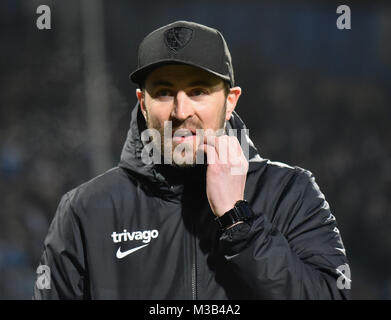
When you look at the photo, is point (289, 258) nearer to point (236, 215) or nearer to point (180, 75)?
point (236, 215)

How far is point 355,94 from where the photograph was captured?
8.55 meters

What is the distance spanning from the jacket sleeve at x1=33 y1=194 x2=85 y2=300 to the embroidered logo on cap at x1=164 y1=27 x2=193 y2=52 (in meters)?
0.60

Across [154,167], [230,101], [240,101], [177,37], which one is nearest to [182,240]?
[154,167]

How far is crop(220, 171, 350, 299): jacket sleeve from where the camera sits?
1.83 metres

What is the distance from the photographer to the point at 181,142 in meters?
2.01

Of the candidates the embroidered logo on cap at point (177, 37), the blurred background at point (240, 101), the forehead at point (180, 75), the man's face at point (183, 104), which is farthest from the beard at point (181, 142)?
the blurred background at point (240, 101)

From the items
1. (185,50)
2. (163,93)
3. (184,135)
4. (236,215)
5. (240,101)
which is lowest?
(240,101)

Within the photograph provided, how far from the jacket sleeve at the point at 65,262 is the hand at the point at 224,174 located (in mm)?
457

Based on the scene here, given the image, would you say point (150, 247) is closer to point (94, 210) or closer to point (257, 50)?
point (94, 210)

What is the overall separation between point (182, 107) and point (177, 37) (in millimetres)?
220

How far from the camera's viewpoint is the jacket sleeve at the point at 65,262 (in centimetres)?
203

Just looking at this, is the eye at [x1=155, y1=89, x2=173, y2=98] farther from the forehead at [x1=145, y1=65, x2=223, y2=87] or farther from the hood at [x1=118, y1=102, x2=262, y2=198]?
the hood at [x1=118, y1=102, x2=262, y2=198]

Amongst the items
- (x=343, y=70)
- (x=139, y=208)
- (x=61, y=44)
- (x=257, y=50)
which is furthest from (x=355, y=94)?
(x=139, y=208)

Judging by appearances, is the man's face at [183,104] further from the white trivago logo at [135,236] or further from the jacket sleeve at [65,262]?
the jacket sleeve at [65,262]
